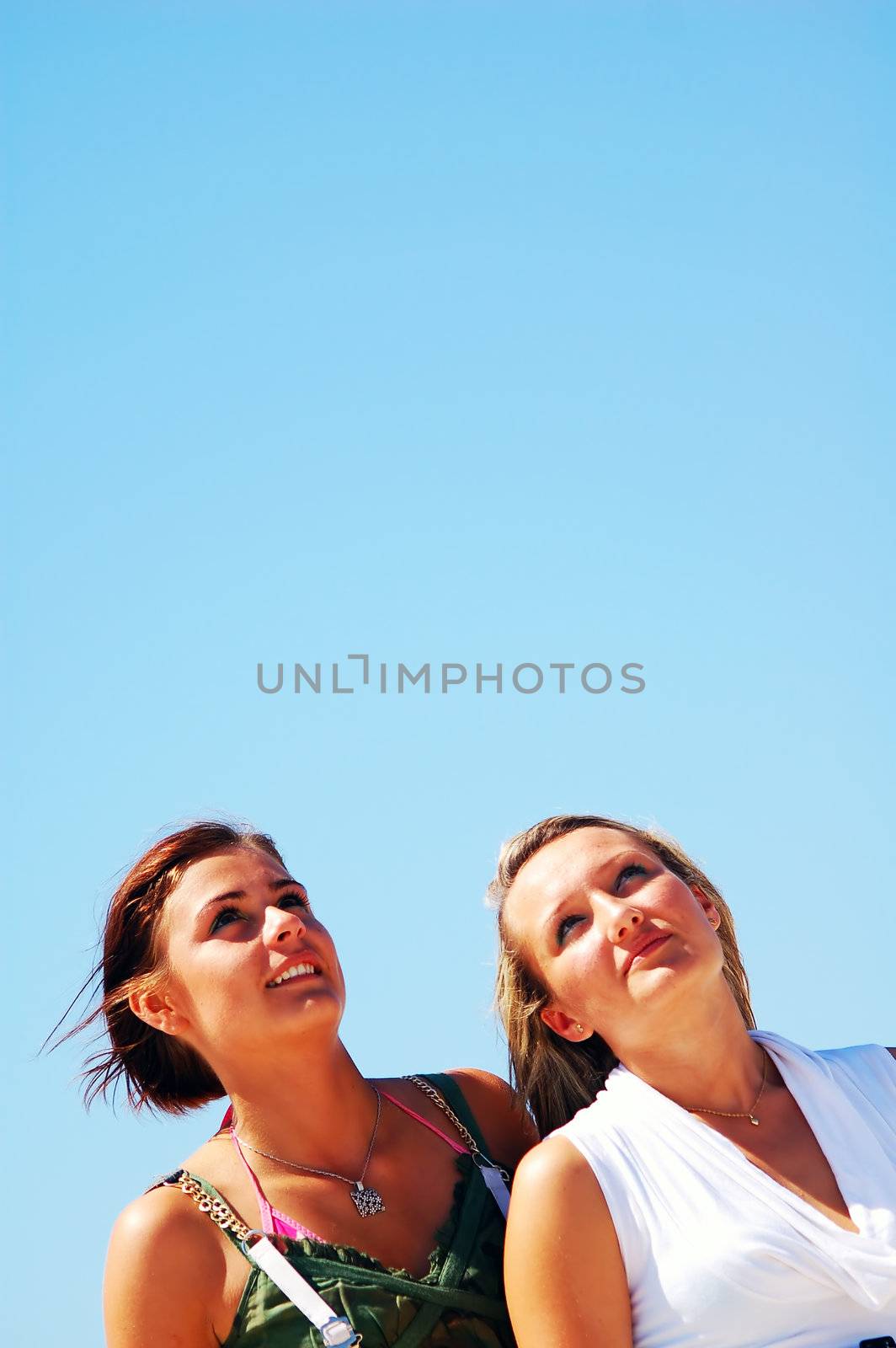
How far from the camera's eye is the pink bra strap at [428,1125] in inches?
221

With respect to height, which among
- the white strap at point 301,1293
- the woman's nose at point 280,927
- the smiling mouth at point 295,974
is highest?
the woman's nose at point 280,927

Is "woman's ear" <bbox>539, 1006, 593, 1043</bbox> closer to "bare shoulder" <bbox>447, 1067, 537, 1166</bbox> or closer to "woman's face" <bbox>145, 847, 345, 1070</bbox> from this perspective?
"bare shoulder" <bbox>447, 1067, 537, 1166</bbox>

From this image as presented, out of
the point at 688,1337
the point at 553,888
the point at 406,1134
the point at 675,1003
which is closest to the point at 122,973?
the point at 406,1134

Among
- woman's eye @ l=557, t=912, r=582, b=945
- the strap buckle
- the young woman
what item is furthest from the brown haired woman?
woman's eye @ l=557, t=912, r=582, b=945

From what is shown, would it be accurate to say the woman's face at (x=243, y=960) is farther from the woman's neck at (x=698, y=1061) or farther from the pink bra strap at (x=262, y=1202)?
the woman's neck at (x=698, y=1061)

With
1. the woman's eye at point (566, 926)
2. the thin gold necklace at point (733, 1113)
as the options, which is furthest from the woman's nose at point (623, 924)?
the thin gold necklace at point (733, 1113)

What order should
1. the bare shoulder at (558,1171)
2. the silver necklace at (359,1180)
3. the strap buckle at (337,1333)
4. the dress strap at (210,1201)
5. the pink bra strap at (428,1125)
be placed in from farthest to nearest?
the pink bra strap at (428,1125) < the silver necklace at (359,1180) < the dress strap at (210,1201) < the bare shoulder at (558,1171) < the strap buckle at (337,1333)

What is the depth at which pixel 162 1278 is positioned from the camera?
483 centimetres

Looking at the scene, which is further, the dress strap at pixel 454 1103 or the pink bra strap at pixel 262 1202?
the dress strap at pixel 454 1103

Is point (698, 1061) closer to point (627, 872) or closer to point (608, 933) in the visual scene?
point (608, 933)

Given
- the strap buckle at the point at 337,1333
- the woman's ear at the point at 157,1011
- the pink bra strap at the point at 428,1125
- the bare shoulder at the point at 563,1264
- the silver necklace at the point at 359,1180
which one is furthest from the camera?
the woman's ear at the point at 157,1011

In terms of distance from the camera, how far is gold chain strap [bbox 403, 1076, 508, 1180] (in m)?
5.63

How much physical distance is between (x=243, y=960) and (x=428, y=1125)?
100cm

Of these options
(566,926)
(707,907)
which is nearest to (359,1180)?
(566,926)
